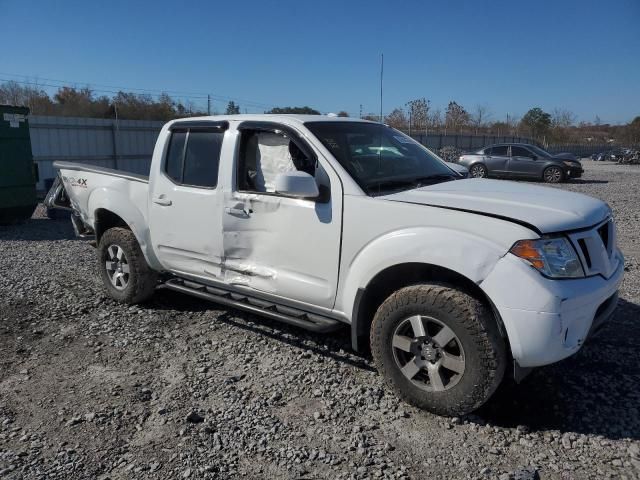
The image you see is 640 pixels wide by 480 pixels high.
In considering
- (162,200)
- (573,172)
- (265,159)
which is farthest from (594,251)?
(573,172)

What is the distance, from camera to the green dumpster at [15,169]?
9906 millimetres

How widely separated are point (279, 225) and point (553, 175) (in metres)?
19.2

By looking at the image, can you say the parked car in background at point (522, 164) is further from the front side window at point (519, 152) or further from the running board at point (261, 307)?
the running board at point (261, 307)

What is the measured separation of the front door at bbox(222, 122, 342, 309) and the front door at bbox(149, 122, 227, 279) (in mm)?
176

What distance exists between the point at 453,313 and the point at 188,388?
192 centimetres

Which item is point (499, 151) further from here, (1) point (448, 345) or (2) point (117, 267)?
(1) point (448, 345)

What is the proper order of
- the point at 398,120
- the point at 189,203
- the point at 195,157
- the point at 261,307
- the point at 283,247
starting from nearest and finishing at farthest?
1. the point at 283,247
2. the point at 261,307
3. the point at 189,203
4. the point at 195,157
5. the point at 398,120

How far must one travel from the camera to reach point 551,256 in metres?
2.87

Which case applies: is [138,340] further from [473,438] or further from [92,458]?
[473,438]

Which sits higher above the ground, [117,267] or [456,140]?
[456,140]

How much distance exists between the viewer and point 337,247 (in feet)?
11.6

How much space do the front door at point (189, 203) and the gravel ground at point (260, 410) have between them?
0.71 metres

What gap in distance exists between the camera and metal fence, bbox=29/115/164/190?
14447 mm

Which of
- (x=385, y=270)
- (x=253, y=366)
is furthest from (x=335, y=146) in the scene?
(x=253, y=366)
